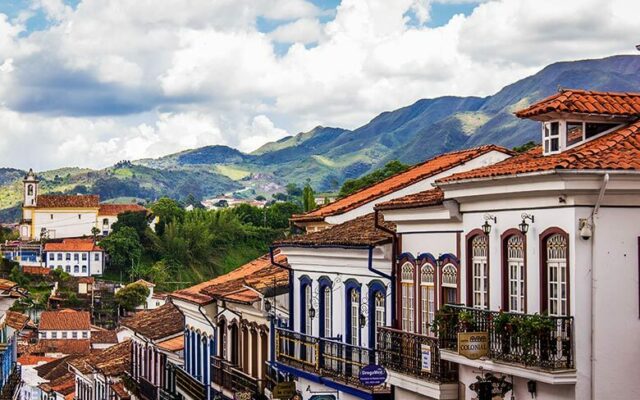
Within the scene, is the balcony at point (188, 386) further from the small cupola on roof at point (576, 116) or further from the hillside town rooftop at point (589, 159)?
the small cupola on roof at point (576, 116)

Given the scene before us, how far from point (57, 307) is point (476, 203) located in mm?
160224

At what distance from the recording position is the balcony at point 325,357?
25.8 m

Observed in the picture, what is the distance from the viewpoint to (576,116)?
20266 mm

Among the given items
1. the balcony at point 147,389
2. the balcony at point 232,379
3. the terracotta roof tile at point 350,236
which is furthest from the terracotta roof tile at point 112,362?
the terracotta roof tile at point 350,236

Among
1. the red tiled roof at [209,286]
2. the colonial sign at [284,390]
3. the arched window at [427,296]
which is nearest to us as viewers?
the arched window at [427,296]

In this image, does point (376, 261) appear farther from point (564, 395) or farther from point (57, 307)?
point (57, 307)

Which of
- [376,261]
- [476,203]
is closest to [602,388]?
[476,203]

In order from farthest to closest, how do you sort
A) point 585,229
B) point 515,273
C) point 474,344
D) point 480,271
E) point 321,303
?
point 321,303, point 480,271, point 515,273, point 474,344, point 585,229

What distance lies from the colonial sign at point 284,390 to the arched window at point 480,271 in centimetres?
783

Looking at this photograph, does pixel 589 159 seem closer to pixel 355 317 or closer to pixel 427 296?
Answer: pixel 427 296

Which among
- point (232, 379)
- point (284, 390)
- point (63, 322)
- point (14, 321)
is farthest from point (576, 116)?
point (63, 322)

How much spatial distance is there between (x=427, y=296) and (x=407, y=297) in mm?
971

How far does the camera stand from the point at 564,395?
1828 centimetres

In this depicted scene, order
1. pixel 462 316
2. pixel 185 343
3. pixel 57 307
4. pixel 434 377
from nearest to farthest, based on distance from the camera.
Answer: pixel 462 316 → pixel 434 377 → pixel 185 343 → pixel 57 307
